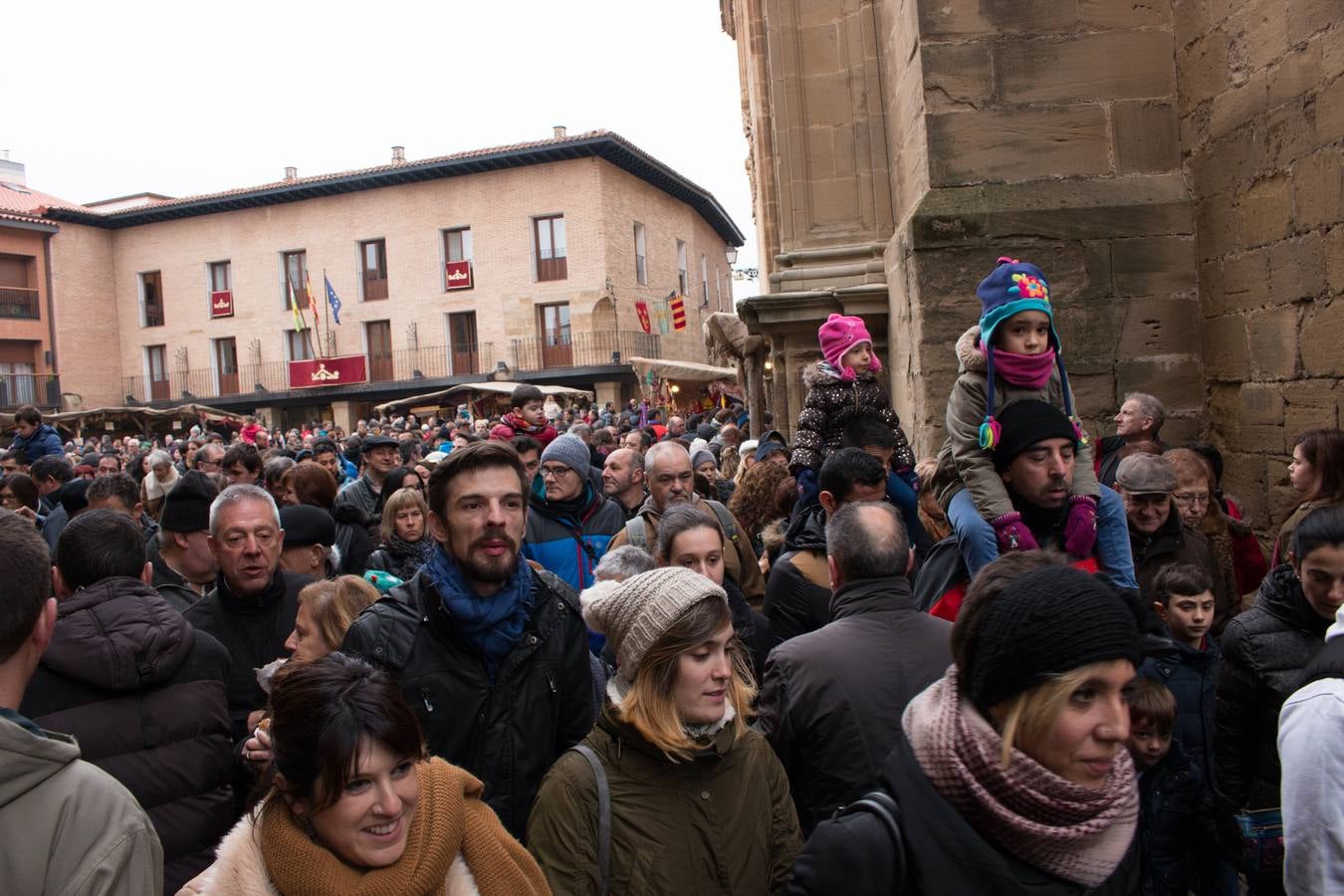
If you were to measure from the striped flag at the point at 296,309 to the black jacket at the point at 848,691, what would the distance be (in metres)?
38.0

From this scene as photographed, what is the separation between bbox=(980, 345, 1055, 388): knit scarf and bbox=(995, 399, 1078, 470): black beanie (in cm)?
12

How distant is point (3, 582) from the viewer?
5.68 feet

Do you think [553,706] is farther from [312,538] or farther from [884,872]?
[312,538]

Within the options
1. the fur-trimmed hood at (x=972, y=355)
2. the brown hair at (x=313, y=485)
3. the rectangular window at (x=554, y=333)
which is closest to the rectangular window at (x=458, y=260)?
the rectangular window at (x=554, y=333)

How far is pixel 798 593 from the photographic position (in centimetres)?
375

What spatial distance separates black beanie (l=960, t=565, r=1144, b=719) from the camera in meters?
1.61

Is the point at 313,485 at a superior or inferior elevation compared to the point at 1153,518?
superior

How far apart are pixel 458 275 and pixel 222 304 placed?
11.1 meters

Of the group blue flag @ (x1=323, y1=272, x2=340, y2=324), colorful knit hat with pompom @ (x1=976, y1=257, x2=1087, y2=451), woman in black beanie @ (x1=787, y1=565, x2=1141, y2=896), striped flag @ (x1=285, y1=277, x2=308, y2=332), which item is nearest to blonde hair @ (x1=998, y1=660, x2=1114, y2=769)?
woman in black beanie @ (x1=787, y1=565, x2=1141, y2=896)

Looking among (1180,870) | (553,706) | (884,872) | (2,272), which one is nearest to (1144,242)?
(1180,870)

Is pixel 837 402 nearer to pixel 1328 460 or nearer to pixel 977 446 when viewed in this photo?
pixel 977 446

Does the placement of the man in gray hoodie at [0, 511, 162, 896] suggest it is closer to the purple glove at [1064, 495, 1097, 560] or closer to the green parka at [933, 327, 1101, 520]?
the green parka at [933, 327, 1101, 520]

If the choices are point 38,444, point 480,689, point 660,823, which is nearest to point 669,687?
point 660,823

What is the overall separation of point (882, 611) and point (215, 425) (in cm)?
3574
